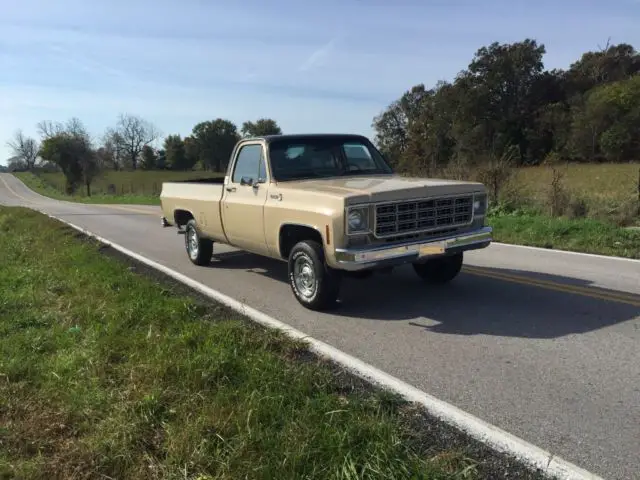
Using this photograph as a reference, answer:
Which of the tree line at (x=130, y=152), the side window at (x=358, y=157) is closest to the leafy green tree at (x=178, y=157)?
the tree line at (x=130, y=152)

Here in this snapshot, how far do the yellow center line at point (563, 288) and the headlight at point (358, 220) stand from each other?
284 centimetres

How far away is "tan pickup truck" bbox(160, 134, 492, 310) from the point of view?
5.67 meters

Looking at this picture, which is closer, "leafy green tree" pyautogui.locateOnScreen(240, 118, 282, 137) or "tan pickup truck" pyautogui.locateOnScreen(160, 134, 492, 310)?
"tan pickup truck" pyautogui.locateOnScreen(160, 134, 492, 310)

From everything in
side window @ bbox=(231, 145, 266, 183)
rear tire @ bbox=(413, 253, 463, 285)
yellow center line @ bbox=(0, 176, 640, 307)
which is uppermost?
side window @ bbox=(231, 145, 266, 183)

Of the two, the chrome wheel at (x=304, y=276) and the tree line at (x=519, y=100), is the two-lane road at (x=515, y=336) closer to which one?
the chrome wheel at (x=304, y=276)

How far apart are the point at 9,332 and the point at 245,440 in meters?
3.66

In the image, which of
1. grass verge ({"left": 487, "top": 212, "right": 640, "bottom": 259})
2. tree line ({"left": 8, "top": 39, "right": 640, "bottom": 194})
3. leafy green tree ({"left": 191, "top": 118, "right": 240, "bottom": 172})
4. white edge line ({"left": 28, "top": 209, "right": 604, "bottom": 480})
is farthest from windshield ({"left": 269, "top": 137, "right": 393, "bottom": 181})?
leafy green tree ({"left": 191, "top": 118, "right": 240, "bottom": 172})

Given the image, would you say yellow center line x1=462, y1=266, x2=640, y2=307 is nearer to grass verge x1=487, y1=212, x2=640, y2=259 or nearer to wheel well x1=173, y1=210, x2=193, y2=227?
grass verge x1=487, y1=212, x2=640, y2=259

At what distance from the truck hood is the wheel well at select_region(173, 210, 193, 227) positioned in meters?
3.55

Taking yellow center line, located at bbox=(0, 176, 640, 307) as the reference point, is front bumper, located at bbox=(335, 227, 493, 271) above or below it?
above

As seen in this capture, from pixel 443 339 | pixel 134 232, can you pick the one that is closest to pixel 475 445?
pixel 443 339

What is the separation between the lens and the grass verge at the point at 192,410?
3.00 meters

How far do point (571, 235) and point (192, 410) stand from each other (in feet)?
32.0

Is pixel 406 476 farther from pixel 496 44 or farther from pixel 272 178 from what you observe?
pixel 496 44
